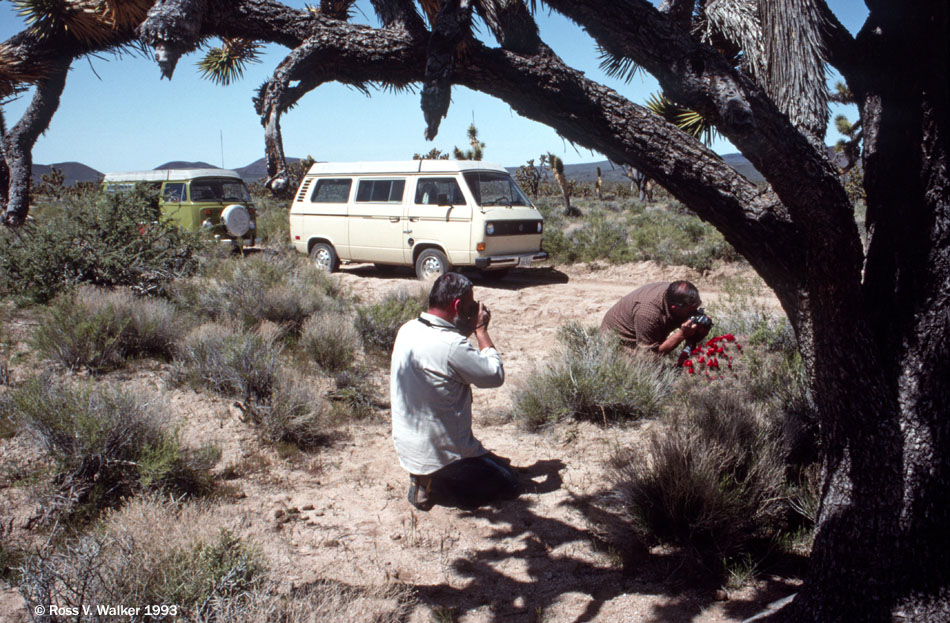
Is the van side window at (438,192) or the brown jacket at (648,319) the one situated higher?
the van side window at (438,192)

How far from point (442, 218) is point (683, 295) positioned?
6.66 meters

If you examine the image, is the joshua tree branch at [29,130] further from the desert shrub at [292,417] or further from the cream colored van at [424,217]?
the cream colored van at [424,217]

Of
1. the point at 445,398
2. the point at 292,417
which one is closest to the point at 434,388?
the point at 445,398

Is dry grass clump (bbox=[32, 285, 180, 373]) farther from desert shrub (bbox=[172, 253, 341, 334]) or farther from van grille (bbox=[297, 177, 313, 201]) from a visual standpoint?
van grille (bbox=[297, 177, 313, 201])

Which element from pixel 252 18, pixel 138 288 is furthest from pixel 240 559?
pixel 138 288

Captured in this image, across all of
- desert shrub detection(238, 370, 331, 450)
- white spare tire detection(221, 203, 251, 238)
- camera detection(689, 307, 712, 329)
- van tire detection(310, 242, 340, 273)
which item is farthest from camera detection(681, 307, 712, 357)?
white spare tire detection(221, 203, 251, 238)

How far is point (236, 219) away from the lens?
537 inches

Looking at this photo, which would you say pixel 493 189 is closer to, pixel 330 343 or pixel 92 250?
pixel 330 343

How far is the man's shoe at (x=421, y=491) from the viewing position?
380 cm

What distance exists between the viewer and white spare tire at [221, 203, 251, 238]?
44.0ft

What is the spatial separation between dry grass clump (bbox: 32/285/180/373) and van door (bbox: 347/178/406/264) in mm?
5904

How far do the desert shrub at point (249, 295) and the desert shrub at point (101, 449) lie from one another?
2.65 m

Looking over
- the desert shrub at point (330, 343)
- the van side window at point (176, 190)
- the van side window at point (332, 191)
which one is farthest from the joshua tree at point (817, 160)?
the van side window at point (176, 190)

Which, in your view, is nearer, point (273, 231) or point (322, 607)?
point (322, 607)
